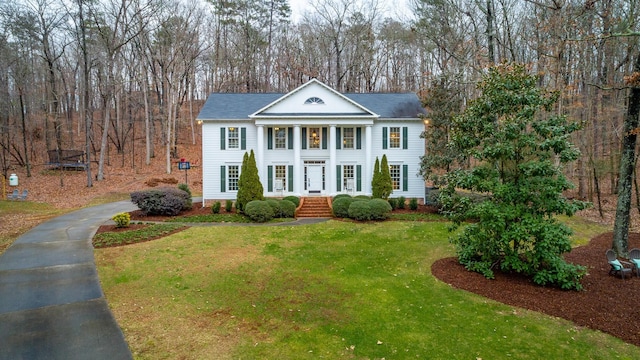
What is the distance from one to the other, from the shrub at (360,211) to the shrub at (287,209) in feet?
10.00

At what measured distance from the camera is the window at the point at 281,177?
858 inches

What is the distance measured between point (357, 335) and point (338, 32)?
32598 mm

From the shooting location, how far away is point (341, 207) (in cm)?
1792

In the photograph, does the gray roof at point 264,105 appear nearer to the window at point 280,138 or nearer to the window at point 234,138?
the window at point 234,138

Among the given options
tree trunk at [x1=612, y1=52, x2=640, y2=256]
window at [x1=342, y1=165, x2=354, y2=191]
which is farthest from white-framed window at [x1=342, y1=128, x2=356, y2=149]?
tree trunk at [x1=612, y1=52, x2=640, y2=256]

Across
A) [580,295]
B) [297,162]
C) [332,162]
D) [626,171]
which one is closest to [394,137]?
[332,162]

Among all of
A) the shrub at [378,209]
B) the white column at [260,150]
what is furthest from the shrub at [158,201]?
the shrub at [378,209]

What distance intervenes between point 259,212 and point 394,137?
10134 millimetres

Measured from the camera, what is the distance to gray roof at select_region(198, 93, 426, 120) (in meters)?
21.7

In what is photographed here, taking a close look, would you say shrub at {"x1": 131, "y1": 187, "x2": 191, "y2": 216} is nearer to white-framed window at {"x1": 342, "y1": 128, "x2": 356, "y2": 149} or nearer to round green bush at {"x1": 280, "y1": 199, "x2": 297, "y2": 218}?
round green bush at {"x1": 280, "y1": 199, "x2": 297, "y2": 218}

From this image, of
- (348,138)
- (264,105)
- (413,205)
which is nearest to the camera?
(413,205)

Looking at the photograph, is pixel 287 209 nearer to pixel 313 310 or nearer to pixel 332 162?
pixel 332 162

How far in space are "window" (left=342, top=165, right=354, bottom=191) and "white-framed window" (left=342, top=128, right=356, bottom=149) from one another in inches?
50.5

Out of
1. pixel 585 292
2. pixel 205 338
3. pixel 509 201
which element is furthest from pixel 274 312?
pixel 585 292
